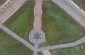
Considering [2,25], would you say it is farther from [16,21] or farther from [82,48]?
[82,48]

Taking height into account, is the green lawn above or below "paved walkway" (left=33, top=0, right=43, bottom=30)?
below

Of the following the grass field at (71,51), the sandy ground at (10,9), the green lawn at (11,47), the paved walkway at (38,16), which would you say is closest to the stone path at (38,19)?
the paved walkway at (38,16)

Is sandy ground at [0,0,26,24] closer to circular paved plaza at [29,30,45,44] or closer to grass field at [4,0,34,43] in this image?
grass field at [4,0,34,43]

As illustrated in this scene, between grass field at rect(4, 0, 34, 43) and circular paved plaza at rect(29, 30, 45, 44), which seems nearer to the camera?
circular paved plaza at rect(29, 30, 45, 44)

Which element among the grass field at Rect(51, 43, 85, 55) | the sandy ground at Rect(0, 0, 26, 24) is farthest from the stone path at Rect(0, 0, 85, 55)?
the grass field at Rect(51, 43, 85, 55)

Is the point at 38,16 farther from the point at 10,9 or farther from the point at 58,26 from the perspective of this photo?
the point at 10,9

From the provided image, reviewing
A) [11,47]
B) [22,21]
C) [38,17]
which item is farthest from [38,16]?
[11,47]

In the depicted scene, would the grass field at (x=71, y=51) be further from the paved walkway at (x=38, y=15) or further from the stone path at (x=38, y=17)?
the paved walkway at (x=38, y=15)
